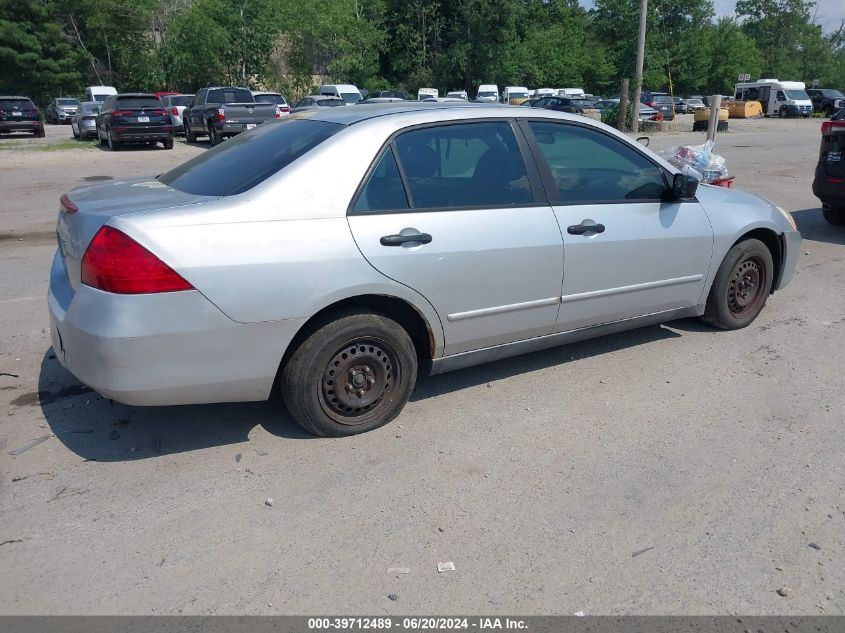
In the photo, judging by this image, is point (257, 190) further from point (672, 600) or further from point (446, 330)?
point (672, 600)

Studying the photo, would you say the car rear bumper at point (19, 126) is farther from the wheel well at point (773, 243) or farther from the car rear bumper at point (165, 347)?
the wheel well at point (773, 243)

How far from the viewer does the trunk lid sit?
3607 millimetres

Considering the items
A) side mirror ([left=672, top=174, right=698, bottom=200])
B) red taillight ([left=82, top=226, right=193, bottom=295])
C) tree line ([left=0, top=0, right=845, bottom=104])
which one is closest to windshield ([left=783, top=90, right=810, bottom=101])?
tree line ([left=0, top=0, right=845, bottom=104])

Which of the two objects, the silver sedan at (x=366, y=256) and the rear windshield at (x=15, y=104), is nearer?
the silver sedan at (x=366, y=256)

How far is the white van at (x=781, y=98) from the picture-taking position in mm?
45719

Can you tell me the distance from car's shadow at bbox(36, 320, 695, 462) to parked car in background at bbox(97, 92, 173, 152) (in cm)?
1876

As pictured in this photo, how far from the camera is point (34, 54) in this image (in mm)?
47438

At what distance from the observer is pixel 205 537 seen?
126 inches

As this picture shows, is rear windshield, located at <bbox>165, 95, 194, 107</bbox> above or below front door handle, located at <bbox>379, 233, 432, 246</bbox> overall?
above

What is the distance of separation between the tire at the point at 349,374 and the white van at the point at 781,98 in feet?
161

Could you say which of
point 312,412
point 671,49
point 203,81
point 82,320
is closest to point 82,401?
point 82,320

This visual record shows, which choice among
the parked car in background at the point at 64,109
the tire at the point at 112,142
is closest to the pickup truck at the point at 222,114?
the tire at the point at 112,142

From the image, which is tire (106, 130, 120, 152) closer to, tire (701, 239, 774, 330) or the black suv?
the black suv

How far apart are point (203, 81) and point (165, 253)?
159ft
